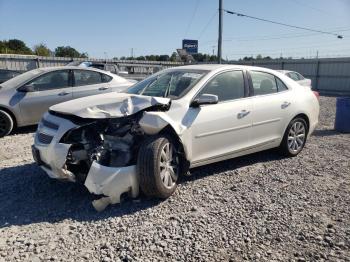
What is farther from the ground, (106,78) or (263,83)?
(263,83)

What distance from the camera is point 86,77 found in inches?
338

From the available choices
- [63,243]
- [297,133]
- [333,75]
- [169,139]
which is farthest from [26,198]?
[333,75]

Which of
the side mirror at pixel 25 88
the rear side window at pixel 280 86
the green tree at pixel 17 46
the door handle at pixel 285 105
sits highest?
the green tree at pixel 17 46

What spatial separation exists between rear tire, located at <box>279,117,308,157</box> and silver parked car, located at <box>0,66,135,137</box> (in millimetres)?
4686

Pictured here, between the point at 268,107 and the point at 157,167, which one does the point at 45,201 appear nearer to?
the point at 157,167

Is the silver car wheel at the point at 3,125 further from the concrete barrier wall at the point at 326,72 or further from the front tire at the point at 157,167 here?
the concrete barrier wall at the point at 326,72

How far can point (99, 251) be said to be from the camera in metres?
3.17

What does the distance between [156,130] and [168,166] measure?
49cm

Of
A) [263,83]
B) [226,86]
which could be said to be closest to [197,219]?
[226,86]

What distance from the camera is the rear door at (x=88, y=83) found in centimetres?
830

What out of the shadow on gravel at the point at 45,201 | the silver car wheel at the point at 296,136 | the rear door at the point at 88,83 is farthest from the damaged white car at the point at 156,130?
the rear door at the point at 88,83

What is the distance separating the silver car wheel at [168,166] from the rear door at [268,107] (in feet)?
5.11

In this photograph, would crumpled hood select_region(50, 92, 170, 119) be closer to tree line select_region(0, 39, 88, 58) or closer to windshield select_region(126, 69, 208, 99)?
windshield select_region(126, 69, 208, 99)

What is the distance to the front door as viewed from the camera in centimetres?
459
